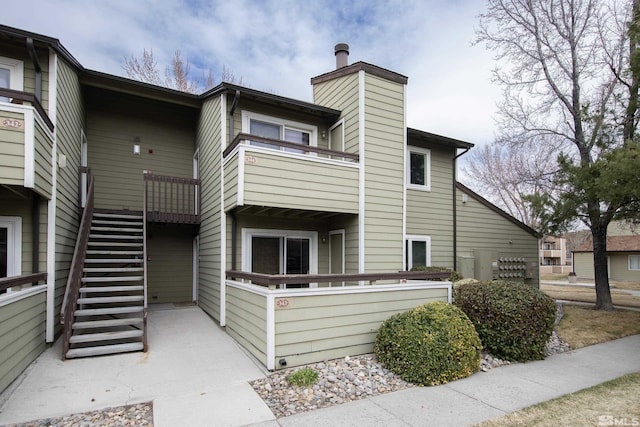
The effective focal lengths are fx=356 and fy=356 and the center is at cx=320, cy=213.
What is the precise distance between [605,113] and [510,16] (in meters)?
5.06

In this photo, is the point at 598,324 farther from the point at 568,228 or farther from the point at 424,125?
the point at 424,125

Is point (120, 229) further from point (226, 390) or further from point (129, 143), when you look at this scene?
point (226, 390)

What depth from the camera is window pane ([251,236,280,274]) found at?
8.49 meters

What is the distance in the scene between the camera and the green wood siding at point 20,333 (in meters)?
4.54

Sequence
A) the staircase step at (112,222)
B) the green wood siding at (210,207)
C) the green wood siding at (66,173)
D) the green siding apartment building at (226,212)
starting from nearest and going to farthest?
the green siding apartment building at (226,212), the green wood siding at (66,173), the green wood siding at (210,207), the staircase step at (112,222)

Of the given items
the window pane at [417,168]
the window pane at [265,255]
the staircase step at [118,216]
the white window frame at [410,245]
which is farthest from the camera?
the window pane at [417,168]

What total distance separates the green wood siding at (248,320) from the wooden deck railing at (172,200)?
9.46 feet

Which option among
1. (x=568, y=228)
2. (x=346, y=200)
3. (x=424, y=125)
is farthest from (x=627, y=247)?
(x=346, y=200)

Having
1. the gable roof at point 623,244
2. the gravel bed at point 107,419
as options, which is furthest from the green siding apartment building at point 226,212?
the gable roof at point 623,244

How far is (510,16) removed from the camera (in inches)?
465

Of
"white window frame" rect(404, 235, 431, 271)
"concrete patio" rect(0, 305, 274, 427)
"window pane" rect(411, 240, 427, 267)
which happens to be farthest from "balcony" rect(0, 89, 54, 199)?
"window pane" rect(411, 240, 427, 267)

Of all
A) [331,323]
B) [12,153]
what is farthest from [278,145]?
[12,153]

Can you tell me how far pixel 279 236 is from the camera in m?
8.87

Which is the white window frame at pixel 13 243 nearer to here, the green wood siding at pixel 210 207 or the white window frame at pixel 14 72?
the white window frame at pixel 14 72
